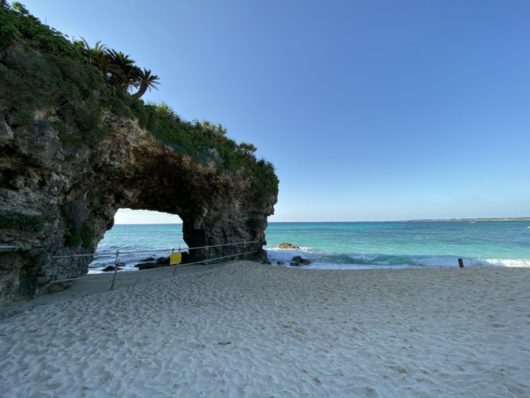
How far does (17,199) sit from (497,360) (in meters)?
9.95

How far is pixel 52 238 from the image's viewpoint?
283 inches

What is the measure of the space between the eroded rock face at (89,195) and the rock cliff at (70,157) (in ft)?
0.09

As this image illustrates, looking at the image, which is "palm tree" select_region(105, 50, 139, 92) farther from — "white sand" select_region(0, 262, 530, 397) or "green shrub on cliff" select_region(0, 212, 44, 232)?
"white sand" select_region(0, 262, 530, 397)

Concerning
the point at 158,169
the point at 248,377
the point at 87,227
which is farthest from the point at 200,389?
the point at 158,169

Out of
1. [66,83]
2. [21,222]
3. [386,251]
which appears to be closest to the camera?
[21,222]

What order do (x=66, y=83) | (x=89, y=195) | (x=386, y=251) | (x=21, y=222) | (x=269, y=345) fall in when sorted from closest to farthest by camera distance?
(x=269, y=345) < (x=21, y=222) < (x=66, y=83) < (x=89, y=195) < (x=386, y=251)

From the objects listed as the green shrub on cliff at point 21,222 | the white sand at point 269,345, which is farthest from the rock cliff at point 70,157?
the white sand at point 269,345

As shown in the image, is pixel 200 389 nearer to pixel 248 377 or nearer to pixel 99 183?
pixel 248 377

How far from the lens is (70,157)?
24.1 ft

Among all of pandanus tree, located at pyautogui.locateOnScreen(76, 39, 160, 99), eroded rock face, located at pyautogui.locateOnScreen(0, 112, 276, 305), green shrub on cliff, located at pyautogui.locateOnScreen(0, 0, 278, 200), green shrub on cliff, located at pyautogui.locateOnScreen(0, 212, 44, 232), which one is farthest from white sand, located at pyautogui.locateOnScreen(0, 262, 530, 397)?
pandanus tree, located at pyautogui.locateOnScreen(76, 39, 160, 99)

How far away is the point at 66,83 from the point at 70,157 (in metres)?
2.03

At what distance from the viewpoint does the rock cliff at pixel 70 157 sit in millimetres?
5949

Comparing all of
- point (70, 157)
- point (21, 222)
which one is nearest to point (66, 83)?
point (70, 157)

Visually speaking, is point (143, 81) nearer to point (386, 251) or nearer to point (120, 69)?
point (120, 69)
